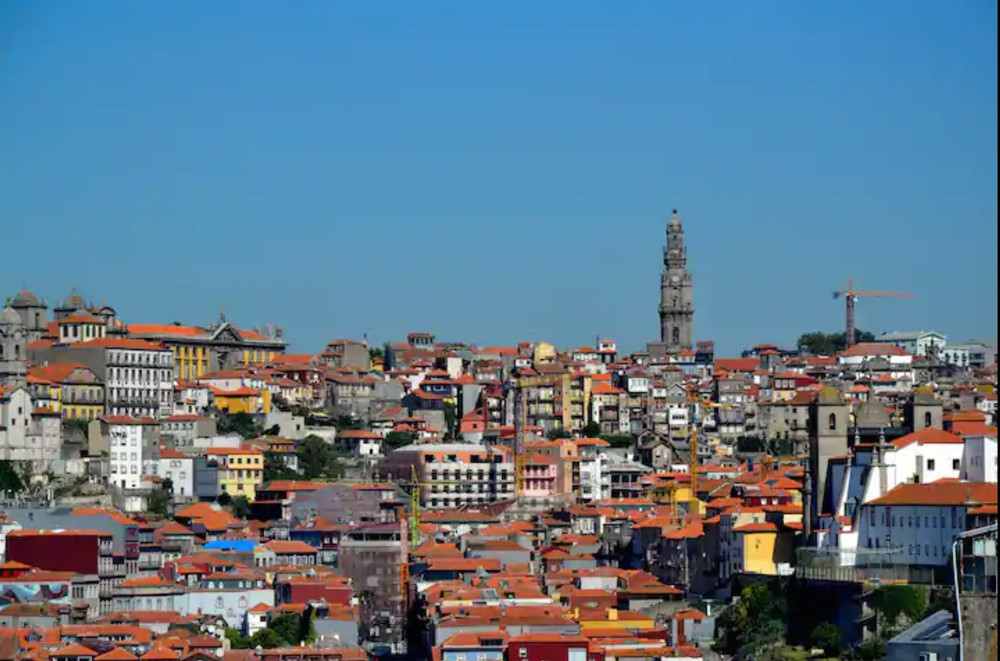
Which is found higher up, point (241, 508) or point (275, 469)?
point (275, 469)

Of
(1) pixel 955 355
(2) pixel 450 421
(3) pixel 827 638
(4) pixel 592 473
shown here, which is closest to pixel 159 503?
(4) pixel 592 473

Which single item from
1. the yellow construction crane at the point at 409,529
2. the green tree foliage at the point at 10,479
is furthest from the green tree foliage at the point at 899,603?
the green tree foliage at the point at 10,479

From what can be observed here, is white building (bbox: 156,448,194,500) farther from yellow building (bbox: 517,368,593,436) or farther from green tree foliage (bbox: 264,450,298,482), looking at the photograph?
yellow building (bbox: 517,368,593,436)

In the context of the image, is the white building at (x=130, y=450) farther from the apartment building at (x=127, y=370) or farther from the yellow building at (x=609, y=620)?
the yellow building at (x=609, y=620)

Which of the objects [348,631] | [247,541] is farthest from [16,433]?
[348,631]

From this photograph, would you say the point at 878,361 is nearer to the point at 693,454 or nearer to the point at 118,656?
the point at 693,454

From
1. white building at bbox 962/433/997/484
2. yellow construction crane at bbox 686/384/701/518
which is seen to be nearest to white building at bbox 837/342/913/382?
yellow construction crane at bbox 686/384/701/518

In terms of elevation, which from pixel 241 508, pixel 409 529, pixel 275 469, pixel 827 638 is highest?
pixel 275 469
